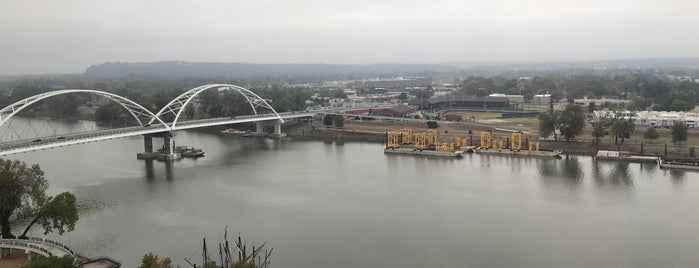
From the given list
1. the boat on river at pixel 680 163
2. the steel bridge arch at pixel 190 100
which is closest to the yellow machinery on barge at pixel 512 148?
the boat on river at pixel 680 163

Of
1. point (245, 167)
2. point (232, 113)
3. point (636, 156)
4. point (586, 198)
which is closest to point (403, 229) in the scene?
point (586, 198)

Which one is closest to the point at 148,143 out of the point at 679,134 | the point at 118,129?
the point at 118,129

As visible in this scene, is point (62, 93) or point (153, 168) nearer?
point (62, 93)

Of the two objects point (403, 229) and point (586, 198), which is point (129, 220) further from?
point (586, 198)

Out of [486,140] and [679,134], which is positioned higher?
[679,134]

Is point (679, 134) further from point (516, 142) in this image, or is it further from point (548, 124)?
point (516, 142)

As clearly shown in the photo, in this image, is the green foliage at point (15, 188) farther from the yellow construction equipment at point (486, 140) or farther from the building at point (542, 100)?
the building at point (542, 100)
